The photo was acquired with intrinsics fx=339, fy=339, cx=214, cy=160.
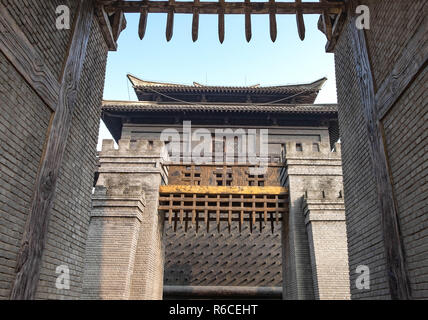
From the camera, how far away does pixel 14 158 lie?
313 centimetres

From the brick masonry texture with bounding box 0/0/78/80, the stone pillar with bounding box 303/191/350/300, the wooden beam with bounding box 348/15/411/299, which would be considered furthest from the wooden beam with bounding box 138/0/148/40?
the stone pillar with bounding box 303/191/350/300

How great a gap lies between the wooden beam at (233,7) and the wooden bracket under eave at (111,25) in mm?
168

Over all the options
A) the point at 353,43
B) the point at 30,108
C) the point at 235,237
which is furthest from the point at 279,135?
the point at 30,108

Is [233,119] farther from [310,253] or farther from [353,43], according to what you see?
[353,43]

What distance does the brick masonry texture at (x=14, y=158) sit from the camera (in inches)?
116

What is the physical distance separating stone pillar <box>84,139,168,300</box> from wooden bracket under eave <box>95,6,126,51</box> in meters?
4.53

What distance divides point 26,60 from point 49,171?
1154 mm

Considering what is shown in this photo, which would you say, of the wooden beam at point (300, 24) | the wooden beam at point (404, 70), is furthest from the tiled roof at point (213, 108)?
the wooden beam at point (404, 70)

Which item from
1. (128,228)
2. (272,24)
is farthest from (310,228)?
(272,24)

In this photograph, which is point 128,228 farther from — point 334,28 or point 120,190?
point 334,28

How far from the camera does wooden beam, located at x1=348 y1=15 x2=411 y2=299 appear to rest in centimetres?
336

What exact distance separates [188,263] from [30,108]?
29.9 ft

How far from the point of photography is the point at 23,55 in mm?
3197
